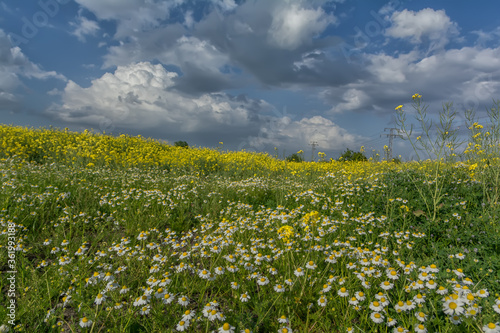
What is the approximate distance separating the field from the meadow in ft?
0.07

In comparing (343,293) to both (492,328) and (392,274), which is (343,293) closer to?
(392,274)

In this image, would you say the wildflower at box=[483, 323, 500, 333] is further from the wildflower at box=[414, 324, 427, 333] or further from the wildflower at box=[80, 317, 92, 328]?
the wildflower at box=[80, 317, 92, 328]

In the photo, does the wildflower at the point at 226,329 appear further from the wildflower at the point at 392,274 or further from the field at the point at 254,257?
the wildflower at the point at 392,274

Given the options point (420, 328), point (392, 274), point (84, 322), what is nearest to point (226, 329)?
point (84, 322)

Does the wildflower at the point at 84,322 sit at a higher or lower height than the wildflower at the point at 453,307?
lower

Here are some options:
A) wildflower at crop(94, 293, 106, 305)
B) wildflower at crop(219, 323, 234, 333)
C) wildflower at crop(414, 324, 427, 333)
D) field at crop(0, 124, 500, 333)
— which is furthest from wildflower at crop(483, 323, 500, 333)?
wildflower at crop(94, 293, 106, 305)

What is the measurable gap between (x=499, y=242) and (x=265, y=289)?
3034 mm

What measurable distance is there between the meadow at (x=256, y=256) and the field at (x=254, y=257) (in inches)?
0.9

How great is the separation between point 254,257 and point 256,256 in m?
0.10

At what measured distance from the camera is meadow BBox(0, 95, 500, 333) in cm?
240

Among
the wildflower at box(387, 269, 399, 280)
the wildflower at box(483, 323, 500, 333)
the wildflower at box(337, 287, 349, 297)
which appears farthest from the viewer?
the wildflower at box(387, 269, 399, 280)

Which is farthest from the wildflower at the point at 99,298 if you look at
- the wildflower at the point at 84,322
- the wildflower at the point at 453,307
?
the wildflower at the point at 453,307

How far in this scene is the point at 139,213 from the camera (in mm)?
5547

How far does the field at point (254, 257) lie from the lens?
7.89ft
